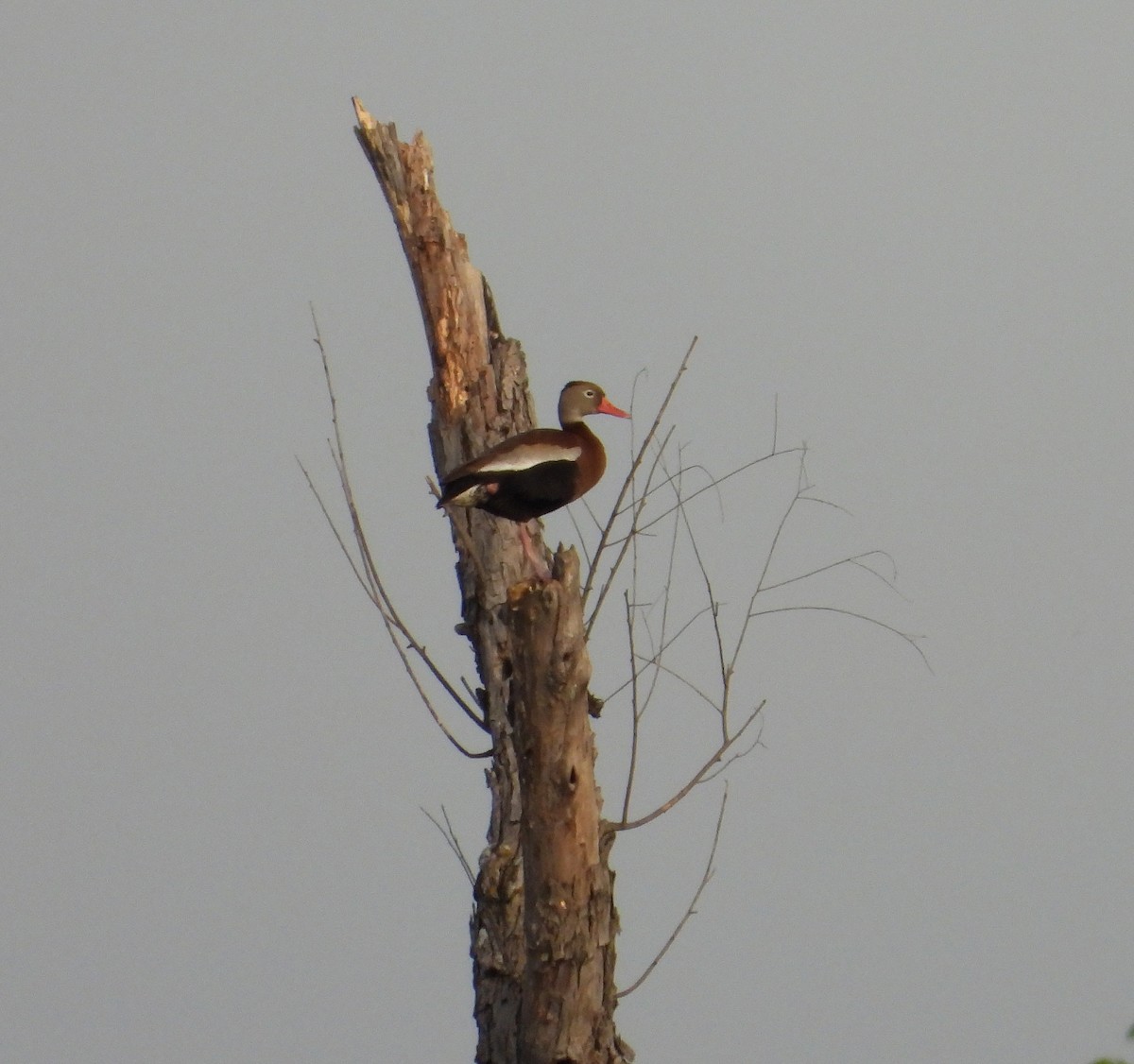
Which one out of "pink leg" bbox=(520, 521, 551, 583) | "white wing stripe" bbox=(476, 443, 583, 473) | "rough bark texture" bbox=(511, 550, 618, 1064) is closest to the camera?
"rough bark texture" bbox=(511, 550, 618, 1064)

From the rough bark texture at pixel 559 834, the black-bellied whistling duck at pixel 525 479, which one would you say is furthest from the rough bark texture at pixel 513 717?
the black-bellied whistling duck at pixel 525 479

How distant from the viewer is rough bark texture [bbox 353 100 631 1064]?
14.0 feet

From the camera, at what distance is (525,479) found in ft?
18.7

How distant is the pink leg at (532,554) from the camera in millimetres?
5984

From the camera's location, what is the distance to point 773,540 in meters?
5.07

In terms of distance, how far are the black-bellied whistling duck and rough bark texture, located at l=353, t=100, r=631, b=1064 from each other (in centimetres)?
20

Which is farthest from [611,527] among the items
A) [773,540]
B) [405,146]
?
[405,146]

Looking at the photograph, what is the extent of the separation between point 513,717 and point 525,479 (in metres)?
1.50

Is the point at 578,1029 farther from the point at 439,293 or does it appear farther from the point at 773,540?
the point at 439,293

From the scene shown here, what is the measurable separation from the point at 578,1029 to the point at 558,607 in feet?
4.01

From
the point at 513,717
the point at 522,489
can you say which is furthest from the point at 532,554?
the point at 513,717

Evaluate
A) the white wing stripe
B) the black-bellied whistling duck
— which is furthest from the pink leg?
the white wing stripe

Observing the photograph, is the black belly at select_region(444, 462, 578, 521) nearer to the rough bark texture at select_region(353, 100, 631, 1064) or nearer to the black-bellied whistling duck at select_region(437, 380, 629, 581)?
the black-bellied whistling duck at select_region(437, 380, 629, 581)

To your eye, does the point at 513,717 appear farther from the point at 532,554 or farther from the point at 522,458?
the point at 532,554
